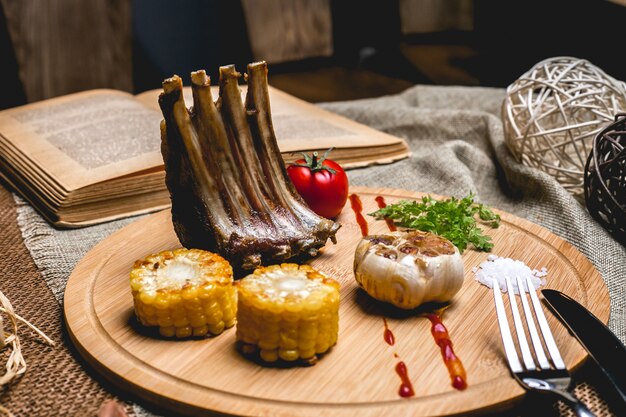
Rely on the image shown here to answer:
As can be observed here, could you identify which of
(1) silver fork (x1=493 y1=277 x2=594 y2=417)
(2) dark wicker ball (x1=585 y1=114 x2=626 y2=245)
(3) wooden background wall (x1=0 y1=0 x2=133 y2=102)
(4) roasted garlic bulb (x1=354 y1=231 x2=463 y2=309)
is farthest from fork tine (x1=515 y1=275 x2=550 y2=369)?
(3) wooden background wall (x1=0 y1=0 x2=133 y2=102)

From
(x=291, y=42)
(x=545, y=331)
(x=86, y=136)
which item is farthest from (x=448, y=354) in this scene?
(x=291, y=42)

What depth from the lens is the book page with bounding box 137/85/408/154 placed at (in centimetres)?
328

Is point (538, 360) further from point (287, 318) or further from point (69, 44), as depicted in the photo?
point (69, 44)

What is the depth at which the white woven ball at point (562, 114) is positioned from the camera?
2844 millimetres

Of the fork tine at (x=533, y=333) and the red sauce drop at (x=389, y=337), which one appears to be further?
the red sauce drop at (x=389, y=337)

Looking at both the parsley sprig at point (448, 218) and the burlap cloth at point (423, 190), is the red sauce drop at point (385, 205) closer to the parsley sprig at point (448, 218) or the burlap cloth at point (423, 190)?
the parsley sprig at point (448, 218)

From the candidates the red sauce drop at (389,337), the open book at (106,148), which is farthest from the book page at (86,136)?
the red sauce drop at (389,337)

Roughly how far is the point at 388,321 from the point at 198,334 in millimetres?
535

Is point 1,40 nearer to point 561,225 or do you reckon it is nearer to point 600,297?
point 561,225

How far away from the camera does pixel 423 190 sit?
314 centimetres

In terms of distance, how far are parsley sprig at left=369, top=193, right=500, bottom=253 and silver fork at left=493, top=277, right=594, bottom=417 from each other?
1.47 feet

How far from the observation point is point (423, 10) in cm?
473

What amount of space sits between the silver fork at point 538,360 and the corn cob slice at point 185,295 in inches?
29.5

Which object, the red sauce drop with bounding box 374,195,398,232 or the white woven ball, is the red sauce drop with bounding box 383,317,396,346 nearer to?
the red sauce drop with bounding box 374,195,398,232
